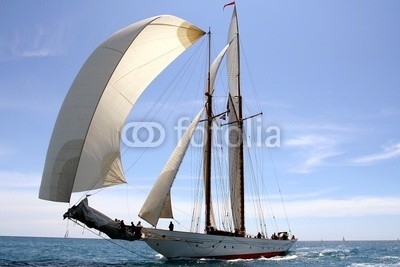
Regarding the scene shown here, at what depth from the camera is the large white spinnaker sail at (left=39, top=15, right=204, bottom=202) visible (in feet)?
68.2

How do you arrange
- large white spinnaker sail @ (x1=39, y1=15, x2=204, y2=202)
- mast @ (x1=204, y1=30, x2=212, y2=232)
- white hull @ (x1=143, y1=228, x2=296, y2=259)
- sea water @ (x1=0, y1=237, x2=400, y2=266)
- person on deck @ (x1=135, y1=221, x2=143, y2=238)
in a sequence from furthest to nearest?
1. mast @ (x1=204, y1=30, x2=212, y2=232)
2. sea water @ (x1=0, y1=237, x2=400, y2=266)
3. white hull @ (x1=143, y1=228, x2=296, y2=259)
4. person on deck @ (x1=135, y1=221, x2=143, y2=238)
5. large white spinnaker sail @ (x1=39, y1=15, x2=204, y2=202)

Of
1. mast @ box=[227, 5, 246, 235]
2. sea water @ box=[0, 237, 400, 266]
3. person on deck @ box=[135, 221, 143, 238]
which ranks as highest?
mast @ box=[227, 5, 246, 235]

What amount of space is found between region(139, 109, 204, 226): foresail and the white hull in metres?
1.04

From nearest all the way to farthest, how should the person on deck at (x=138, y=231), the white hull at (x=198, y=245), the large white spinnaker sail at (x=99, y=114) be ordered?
the large white spinnaker sail at (x=99, y=114) < the person on deck at (x=138, y=231) < the white hull at (x=198, y=245)

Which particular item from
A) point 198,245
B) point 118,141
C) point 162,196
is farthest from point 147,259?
point 118,141

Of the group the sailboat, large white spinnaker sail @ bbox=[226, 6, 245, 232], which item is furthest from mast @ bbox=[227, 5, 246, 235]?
the sailboat

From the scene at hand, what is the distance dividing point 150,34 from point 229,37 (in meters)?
23.1

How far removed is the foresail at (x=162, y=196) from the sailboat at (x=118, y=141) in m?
0.07

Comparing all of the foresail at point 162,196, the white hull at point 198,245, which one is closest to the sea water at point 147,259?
the white hull at point 198,245

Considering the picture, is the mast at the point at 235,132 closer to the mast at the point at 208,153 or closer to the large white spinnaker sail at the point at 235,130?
the large white spinnaker sail at the point at 235,130

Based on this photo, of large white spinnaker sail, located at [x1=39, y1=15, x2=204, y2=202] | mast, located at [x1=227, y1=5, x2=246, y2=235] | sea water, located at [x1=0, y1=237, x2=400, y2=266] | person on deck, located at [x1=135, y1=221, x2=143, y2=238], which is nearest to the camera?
large white spinnaker sail, located at [x1=39, y1=15, x2=204, y2=202]

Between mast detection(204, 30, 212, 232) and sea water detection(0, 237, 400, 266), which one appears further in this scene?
mast detection(204, 30, 212, 232)

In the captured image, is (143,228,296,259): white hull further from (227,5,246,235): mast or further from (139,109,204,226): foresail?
(227,5,246,235): mast

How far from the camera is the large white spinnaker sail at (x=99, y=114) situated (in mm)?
20797
